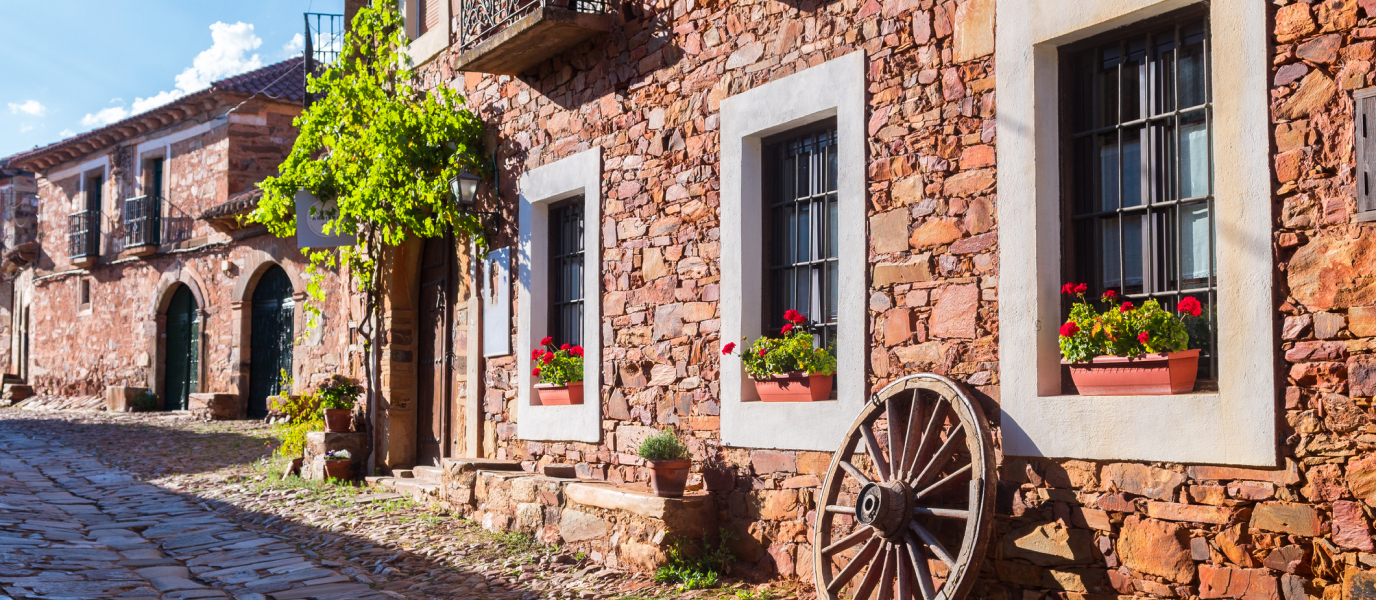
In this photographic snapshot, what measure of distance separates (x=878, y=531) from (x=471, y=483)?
12.2 ft

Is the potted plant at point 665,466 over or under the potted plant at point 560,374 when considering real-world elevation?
under

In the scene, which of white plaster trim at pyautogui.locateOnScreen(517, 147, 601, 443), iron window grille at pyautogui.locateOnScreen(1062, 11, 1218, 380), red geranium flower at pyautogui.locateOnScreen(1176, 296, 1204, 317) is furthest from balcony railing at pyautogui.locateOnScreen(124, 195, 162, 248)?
red geranium flower at pyautogui.locateOnScreen(1176, 296, 1204, 317)

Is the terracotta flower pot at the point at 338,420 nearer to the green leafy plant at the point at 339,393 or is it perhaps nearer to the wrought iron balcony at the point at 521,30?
the green leafy plant at the point at 339,393

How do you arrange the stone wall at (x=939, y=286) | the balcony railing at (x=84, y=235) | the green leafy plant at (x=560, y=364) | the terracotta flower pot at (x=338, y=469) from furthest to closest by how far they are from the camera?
the balcony railing at (x=84, y=235)
the terracotta flower pot at (x=338, y=469)
the green leafy plant at (x=560, y=364)
the stone wall at (x=939, y=286)

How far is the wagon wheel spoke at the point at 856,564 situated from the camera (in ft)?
16.5

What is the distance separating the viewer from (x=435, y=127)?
887 cm

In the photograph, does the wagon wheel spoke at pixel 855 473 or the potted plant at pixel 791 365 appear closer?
the wagon wheel spoke at pixel 855 473

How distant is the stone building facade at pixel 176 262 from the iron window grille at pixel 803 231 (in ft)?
28.0

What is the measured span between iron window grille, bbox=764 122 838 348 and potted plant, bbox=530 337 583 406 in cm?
192

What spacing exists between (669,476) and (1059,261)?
2407 millimetres

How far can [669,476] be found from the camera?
6.13 meters

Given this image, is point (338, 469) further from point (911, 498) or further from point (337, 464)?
point (911, 498)

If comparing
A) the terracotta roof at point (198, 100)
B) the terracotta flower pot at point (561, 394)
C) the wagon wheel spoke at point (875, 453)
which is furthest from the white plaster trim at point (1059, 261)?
the terracotta roof at point (198, 100)

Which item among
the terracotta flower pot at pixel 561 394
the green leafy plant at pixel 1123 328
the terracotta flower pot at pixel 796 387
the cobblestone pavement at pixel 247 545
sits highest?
the green leafy plant at pixel 1123 328
